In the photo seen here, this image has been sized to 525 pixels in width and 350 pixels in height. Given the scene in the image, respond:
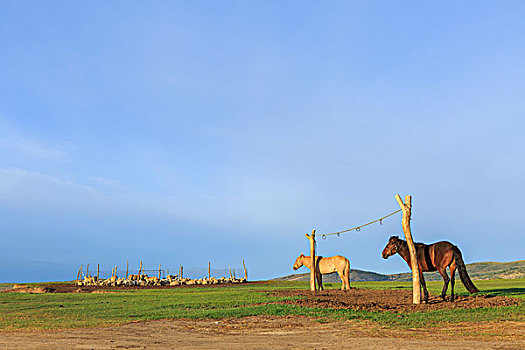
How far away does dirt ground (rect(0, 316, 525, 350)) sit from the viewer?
36.0 feet

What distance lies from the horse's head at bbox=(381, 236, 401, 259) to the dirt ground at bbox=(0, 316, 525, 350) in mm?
7336

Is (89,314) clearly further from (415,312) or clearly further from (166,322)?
(415,312)

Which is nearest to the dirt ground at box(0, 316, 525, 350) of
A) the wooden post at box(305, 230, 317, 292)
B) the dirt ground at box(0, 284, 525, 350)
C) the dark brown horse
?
the dirt ground at box(0, 284, 525, 350)

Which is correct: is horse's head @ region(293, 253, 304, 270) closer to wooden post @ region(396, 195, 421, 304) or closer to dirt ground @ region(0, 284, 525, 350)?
wooden post @ region(396, 195, 421, 304)

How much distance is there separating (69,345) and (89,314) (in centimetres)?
867

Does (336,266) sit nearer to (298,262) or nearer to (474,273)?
(298,262)

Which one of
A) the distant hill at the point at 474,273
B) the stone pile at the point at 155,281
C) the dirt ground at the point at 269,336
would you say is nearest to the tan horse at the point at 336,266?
the dirt ground at the point at 269,336

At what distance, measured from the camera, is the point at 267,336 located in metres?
13.0

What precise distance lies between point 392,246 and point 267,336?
1070cm

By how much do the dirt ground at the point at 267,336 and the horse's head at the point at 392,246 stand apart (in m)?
7.34

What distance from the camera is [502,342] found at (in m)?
10.9

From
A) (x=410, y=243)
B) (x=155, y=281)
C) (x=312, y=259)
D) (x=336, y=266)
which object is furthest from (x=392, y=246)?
(x=155, y=281)

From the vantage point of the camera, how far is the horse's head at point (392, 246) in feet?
71.0

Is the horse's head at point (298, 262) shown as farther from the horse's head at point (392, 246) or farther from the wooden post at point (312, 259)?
the horse's head at point (392, 246)
